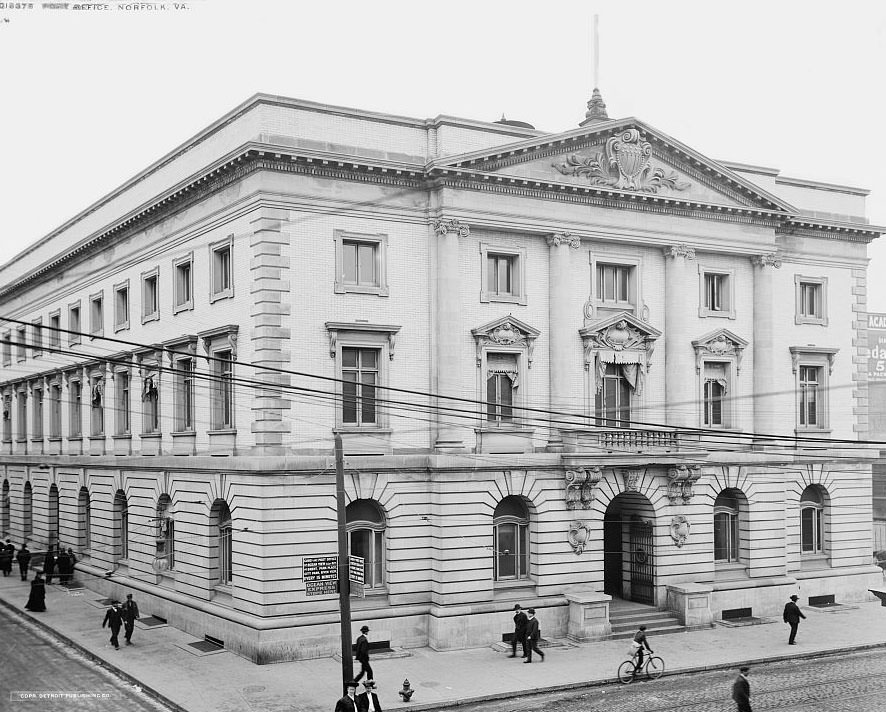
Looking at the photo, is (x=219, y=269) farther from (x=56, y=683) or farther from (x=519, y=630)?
(x=519, y=630)

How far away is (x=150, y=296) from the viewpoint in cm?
3944

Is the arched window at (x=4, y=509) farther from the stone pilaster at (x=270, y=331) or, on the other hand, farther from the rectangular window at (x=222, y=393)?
the stone pilaster at (x=270, y=331)

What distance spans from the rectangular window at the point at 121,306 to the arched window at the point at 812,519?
27774 mm

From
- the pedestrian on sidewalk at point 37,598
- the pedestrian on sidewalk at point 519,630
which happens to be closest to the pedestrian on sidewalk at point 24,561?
the pedestrian on sidewalk at point 37,598

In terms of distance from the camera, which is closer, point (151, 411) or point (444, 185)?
point (444, 185)

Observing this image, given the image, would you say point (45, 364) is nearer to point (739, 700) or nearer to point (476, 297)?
point (476, 297)

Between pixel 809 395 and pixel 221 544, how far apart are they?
76.4 ft

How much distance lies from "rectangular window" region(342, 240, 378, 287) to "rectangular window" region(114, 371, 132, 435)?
13.0m

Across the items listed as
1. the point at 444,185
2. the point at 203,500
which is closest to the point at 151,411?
the point at 203,500

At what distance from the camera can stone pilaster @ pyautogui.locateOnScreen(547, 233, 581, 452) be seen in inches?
1388

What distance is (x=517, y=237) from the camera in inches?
1385

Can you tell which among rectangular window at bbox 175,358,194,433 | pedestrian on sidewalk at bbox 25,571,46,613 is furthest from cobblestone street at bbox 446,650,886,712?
pedestrian on sidewalk at bbox 25,571,46,613

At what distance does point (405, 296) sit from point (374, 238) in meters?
2.10

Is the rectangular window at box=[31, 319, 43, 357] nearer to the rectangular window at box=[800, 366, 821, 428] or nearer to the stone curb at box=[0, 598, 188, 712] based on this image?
the stone curb at box=[0, 598, 188, 712]
